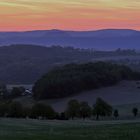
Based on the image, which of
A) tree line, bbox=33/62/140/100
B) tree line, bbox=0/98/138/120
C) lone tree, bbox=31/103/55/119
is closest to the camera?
lone tree, bbox=31/103/55/119

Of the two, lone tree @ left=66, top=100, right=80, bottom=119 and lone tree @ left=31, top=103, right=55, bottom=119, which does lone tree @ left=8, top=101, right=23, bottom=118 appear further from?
lone tree @ left=66, top=100, right=80, bottom=119

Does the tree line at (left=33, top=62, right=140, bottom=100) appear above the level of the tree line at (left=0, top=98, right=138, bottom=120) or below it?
above

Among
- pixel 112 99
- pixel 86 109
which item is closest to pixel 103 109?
pixel 86 109

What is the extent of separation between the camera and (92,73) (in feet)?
411

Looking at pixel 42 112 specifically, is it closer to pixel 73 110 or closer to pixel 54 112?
pixel 54 112

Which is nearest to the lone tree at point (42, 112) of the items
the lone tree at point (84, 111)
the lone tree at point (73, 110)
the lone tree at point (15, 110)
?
the lone tree at point (15, 110)

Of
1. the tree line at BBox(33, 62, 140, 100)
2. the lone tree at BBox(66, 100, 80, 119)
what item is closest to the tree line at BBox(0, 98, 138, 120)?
the lone tree at BBox(66, 100, 80, 119)

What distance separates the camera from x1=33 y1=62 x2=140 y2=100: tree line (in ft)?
381

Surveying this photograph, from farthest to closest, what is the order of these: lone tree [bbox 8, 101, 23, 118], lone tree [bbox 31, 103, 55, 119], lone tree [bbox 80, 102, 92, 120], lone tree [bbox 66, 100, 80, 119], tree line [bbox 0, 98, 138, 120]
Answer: lone tree [bbox 80, 102, 92, 120]
lone tree [bbox 66, 100, 80, 119]
lone tree [bbox 8, 101, 23, 118]
tree line [bbox 0, 98, 138, 120]
lone tree [bbox 31, 103, 55, 119]

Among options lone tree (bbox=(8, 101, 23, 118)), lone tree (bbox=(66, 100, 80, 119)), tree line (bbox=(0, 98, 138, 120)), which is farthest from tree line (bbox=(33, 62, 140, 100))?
lone tree (bbox=(8, 101, 23, 118))

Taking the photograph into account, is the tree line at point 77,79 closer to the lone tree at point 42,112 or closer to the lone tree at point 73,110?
the lone tree at point 73,110

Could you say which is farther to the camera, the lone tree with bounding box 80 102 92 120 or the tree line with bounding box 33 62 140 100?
the tree line with bounding box 33 62 140 100

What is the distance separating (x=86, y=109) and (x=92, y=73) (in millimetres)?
48046

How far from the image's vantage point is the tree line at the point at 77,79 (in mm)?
116000
